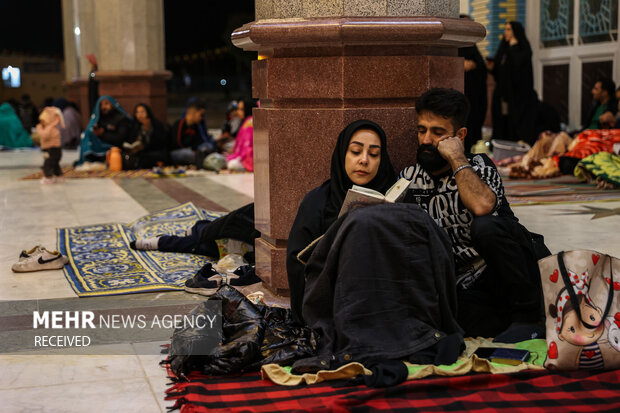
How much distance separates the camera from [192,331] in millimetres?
3236

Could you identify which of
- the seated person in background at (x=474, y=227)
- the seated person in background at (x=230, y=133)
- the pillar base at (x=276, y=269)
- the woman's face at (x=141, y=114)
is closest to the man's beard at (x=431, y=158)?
the seated person in background at (x=474, y=227)

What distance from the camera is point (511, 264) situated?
11.1 feet

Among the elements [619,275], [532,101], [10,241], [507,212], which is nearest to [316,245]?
[507,212]

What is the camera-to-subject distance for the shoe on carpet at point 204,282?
4305 mm

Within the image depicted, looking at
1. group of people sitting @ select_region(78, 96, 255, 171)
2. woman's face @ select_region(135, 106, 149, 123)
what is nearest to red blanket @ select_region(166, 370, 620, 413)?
group of people sitting @ select_region(78, 96, 255, 171)

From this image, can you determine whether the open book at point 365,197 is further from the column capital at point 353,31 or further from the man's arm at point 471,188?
the column capital at point 353,31

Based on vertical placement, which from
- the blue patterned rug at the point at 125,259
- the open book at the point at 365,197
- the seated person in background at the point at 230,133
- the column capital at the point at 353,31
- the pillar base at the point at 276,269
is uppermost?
the column capital at the point at 353,31

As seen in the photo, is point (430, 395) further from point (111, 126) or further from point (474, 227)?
point (111, 126)

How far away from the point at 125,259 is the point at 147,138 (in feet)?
19.9

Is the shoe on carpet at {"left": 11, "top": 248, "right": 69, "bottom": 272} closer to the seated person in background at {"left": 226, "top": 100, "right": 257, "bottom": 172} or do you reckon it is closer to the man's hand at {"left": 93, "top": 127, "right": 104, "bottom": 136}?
the seated person in background at {"left": 226, "top": 100, "right": 257, "bottom": 172}

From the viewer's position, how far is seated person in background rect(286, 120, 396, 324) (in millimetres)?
3463

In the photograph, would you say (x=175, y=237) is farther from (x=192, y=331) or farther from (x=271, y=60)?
(x=192, y=331)

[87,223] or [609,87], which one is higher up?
[609,87]

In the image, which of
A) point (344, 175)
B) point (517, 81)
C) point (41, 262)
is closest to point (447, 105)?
point (344, 175)
